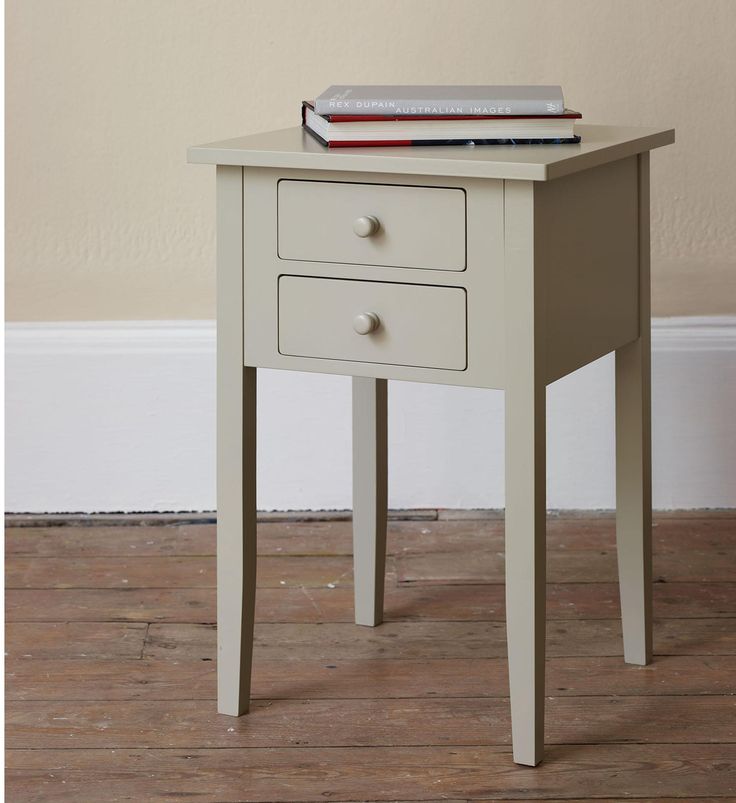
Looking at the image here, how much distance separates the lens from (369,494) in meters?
1.73

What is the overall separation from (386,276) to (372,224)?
0.19ft

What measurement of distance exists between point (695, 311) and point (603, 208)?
2.66ft

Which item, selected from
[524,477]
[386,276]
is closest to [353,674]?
[524,477]

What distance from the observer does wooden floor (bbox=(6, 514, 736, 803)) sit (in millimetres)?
1330

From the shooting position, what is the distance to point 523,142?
4.35 feet

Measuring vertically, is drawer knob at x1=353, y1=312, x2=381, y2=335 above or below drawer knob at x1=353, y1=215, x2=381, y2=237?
below

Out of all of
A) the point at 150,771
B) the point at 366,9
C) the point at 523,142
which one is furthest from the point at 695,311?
the point at 150,771

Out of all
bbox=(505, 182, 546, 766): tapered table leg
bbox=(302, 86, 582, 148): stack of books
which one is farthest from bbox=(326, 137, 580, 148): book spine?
bbox=(505, 182, 546, 766): tapered table leg

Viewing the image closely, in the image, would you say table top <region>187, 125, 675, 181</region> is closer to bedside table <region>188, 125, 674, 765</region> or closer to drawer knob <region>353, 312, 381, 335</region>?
bedside table <region>188, 125, 674, 765</region>

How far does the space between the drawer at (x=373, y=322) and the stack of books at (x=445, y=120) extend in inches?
6.3

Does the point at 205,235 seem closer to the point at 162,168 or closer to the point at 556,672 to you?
the point at 162,168

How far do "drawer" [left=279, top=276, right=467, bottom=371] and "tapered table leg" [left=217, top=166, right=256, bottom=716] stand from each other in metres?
0.06

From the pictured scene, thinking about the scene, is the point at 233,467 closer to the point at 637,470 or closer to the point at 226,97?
the point at 637,470

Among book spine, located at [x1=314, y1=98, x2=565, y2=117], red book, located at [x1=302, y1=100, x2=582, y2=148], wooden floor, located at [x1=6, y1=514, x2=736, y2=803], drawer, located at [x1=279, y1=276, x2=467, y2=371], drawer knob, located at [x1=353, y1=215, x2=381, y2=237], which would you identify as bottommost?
wooden floor, located at [x1=6, y1=514, x2=736, y2=803]
